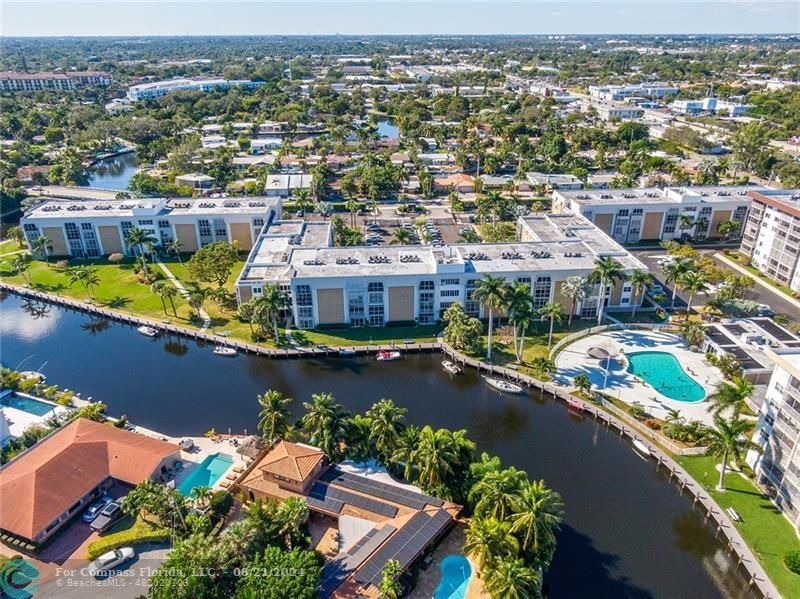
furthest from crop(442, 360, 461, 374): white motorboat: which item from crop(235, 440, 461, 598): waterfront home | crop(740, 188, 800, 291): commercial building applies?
crop(740, 188, 800, 291): commercial building

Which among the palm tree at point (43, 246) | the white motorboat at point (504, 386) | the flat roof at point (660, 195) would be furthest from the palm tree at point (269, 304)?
the flat roof at point (660, 195)

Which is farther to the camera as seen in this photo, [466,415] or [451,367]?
[451,367]

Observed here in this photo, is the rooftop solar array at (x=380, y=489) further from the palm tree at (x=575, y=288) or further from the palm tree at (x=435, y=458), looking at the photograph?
the palm tree at (x=575, y=288)

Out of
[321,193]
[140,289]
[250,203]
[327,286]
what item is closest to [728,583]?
[327,286]

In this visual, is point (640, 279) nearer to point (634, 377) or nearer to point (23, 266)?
point (634, 377)

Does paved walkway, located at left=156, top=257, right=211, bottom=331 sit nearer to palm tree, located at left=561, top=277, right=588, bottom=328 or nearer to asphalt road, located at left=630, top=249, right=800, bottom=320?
palm tree, located at left=561, top=277, right=588, bottom=328

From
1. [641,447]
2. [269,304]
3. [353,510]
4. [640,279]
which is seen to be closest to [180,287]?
[269,304]

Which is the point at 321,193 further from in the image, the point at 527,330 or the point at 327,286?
the point at 527,330
